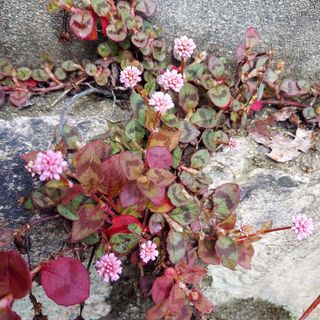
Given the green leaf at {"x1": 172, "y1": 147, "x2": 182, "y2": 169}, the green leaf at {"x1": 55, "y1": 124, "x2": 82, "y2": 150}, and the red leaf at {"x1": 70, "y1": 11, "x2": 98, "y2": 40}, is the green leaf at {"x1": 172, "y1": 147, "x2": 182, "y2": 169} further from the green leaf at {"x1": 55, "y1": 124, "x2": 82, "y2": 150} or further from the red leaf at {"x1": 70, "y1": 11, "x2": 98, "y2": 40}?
the red leaf at {"x1": 70, "y1": 11, "x2": 98, "y2": 40}

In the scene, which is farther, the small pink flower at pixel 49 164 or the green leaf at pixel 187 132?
the green leaf at pixel 187 132

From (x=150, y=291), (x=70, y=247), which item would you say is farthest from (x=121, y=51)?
(x=150, y=291)

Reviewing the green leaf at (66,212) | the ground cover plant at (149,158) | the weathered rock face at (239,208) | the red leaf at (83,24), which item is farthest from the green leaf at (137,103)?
the green leaf at (66,212)

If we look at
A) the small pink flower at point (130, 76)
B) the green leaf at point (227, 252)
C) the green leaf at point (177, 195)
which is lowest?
the green leaf at point (227, 252)

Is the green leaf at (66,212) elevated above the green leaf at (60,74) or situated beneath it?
situated beneath

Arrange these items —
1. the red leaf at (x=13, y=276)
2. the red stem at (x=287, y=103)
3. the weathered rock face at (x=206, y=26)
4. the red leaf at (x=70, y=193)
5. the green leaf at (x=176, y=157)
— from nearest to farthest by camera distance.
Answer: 1. the red leaf at (x=13, y=276)
2. the red leaf at (x=70, y=193)
3. the green leaf at (x=176, y=157)
4. the weathered rock face at (x=206, y=26)
5. the red stem at (x=287, y=103)

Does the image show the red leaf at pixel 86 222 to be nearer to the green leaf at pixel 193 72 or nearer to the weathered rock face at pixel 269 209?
the weathered rock face at pixel 269 209

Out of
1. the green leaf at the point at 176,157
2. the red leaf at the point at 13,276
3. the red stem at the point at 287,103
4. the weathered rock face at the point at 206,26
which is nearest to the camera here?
the red leaf at the point at 13,276
